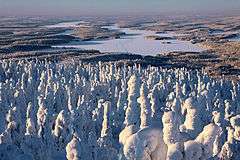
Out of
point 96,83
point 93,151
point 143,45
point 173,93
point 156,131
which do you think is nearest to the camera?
point 156,131

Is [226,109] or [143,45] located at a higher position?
[226,109]

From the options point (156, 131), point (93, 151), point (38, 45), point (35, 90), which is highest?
point (156, 131)

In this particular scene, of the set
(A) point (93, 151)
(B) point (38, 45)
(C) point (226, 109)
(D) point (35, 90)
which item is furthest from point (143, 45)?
(A) point (93, 151)

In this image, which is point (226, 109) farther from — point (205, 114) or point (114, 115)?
point (114, 115)

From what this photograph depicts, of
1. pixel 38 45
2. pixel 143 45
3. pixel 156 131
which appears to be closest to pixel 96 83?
pixel 156 131

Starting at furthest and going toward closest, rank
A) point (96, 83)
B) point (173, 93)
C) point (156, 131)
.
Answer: point (96, 83) → point (173, 93) → point (156, 131)

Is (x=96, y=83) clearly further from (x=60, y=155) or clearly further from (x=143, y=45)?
(x=143, y=45)

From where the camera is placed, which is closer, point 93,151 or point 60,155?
point 93,151
